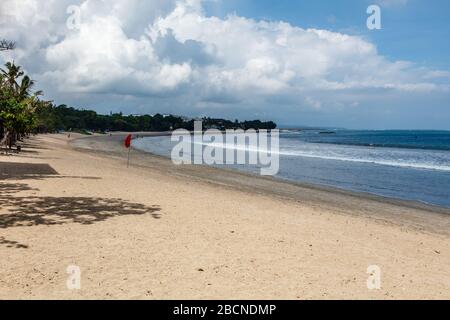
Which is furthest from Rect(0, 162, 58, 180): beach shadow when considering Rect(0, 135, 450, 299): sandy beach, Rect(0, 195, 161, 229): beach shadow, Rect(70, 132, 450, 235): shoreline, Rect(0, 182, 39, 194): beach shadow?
Rect(70, 132, 450, 235): shoreline

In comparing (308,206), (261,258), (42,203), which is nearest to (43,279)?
(261,258)

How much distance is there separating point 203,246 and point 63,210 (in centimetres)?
533

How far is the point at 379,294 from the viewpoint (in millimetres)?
6988

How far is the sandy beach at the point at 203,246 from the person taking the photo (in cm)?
684

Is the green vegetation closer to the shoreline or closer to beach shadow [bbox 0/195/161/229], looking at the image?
beach shadow [bbox 0/195/161/229]

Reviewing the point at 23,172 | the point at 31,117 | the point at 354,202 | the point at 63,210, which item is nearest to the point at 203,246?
the point at 63,210

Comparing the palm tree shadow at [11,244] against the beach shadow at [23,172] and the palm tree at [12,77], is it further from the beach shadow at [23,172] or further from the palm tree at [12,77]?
the palm tree at [12,77]

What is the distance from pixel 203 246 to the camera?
9336mm

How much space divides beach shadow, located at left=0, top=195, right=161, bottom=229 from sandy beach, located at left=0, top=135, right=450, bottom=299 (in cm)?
3

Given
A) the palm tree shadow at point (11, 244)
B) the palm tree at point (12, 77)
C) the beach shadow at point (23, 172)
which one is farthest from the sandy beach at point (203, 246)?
the palm tree at point (12, 77)

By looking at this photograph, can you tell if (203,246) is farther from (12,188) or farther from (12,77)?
(12,77)

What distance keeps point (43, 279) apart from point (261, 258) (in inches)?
174

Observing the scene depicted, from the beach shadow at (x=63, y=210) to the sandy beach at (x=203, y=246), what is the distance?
3cm

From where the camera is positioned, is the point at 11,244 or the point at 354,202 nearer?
the point at 11,244
